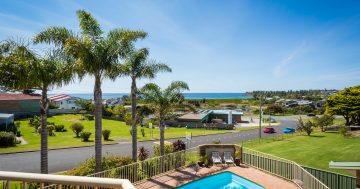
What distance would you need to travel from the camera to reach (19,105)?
190ft

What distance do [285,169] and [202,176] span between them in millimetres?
5766

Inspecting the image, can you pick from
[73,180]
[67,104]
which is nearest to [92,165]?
[73,180]

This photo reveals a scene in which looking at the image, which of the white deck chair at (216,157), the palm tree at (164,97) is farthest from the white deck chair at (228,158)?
the palm tree at (164,97)

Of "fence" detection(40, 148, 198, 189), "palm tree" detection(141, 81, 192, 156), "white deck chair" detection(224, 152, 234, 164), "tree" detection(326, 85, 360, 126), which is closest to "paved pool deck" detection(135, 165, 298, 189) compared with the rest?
"fence" detection(40, 148, 198, 189)

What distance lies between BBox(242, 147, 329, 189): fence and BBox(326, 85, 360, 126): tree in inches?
1474

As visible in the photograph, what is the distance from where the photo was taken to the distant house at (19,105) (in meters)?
56.0

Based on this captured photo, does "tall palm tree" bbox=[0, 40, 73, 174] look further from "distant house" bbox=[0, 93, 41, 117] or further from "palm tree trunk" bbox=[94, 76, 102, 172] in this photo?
"distant house" bbox=[0, 93, 41, 117]

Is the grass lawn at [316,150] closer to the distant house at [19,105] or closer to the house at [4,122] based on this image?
the house at [4,122]

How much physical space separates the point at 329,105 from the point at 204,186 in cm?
4708

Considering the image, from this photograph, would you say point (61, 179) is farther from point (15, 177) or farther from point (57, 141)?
point (57, 141)

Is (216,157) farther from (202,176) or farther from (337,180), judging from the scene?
(337,180)

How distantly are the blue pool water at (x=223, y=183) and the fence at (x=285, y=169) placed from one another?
2558mm

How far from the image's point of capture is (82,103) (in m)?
74.2

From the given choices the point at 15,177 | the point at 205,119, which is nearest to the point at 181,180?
the point at 15,177
